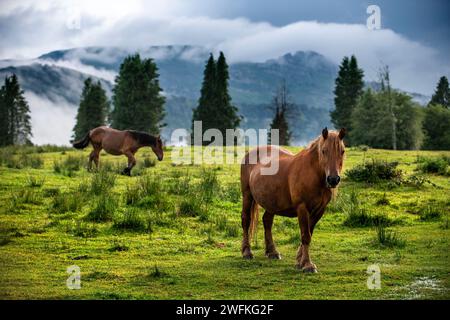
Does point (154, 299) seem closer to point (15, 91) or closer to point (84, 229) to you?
point (84, 229)

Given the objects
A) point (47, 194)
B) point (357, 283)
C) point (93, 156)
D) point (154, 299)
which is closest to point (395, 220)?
point (357, 283)

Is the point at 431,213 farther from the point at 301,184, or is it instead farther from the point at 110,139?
the point at 110,139

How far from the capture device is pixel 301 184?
877cm

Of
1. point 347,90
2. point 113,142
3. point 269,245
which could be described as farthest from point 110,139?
point 347,90

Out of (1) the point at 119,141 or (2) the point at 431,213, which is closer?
(2) the point at 431,213

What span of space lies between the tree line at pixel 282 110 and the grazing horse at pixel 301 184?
44.7 metres

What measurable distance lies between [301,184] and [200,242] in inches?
132

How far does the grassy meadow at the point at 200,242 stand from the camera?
784 cm

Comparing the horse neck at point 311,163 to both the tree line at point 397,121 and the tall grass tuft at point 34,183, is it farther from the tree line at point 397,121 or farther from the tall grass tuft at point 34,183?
the tree line at point 397,121

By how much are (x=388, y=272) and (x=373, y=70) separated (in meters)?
53.8

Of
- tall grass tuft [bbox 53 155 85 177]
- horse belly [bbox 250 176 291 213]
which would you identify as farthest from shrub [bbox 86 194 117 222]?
tall grass tuft [bbox 53 155 85 177]

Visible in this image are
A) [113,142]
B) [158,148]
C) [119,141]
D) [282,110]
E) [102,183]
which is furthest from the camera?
[282,110]

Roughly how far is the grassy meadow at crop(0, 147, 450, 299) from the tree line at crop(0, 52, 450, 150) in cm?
3923
